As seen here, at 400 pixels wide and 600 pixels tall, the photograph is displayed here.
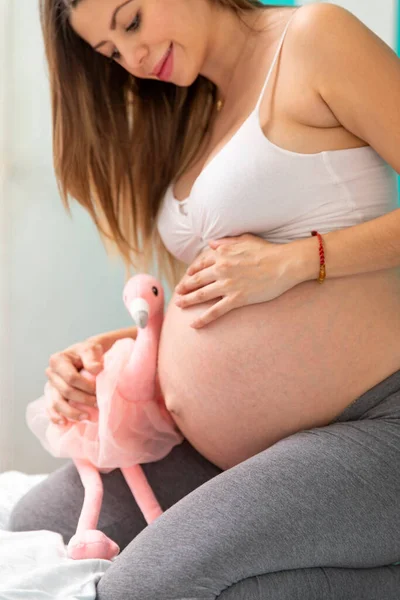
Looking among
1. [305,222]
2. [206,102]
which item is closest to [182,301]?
[305,222]

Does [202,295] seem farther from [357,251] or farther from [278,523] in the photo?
[278,523]

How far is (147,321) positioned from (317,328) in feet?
1.16

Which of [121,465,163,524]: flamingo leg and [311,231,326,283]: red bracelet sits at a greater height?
[311,231,326,283]: red bracelet

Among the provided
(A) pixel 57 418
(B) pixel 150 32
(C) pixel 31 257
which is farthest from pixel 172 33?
(C) pixel 31 257

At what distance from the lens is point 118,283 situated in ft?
7.77

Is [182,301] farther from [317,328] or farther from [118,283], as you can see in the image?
[118,283]

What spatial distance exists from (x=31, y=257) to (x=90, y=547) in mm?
1254

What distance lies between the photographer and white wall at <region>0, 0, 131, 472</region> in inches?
89.7

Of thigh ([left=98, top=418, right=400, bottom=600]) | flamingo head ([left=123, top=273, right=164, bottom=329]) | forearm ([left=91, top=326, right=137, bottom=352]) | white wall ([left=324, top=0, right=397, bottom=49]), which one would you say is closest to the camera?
thigh ([left=98, top=418, right=400, bottom=600])

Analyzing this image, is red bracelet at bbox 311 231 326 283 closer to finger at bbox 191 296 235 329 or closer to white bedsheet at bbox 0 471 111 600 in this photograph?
finger at bbox 191 296 235 329

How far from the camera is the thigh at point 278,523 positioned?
1011 mm

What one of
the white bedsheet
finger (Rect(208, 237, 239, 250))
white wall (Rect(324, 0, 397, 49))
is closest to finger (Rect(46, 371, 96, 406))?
the white bedsheet

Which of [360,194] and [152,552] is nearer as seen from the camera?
[152,552]

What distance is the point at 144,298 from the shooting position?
1444 mm
